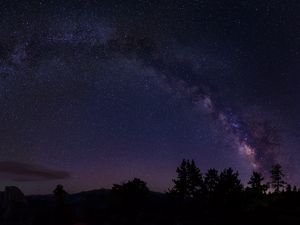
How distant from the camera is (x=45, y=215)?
92188 millimetres

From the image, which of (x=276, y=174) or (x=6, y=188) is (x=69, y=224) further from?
(x=6, y=188)

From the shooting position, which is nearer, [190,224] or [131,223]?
[190,224]

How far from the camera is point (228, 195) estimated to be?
70625 millimetres

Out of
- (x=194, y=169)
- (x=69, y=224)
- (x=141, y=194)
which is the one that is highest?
(x=194, y=169)

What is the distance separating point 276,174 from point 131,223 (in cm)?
4099

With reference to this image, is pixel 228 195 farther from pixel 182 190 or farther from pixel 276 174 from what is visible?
pixel 276 174

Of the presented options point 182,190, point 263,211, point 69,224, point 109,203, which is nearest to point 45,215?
point 109,203

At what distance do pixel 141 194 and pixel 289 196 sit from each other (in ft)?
98.7

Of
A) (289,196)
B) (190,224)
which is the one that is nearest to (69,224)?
(190,224)

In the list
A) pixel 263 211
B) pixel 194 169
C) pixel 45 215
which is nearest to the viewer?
pixel 263 211

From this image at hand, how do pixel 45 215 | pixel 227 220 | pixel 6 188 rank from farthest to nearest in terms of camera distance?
pixel 6 188 → pixel 45 215 → pixel 227 220

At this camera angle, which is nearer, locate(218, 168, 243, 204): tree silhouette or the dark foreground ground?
the dark foreground ground

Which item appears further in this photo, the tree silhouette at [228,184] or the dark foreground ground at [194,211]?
the tree silhouette at [228,184]

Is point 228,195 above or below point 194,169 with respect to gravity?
below
